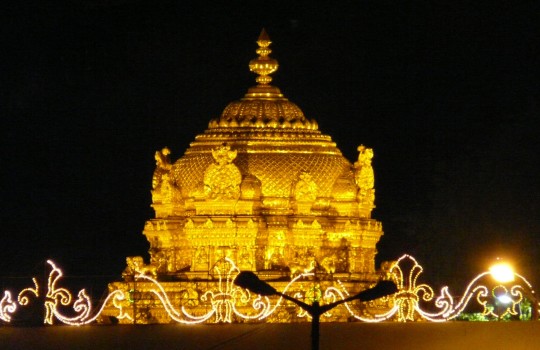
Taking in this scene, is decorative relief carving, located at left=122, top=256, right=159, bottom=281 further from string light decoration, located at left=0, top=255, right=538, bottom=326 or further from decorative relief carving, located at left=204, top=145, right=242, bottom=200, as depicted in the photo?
decorative relief carving, located at left=204, top=145, right=242, bottom=200

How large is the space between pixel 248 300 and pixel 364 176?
3.89 m

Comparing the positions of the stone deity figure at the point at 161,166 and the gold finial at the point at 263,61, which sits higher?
the gold finial at the point at 263,61

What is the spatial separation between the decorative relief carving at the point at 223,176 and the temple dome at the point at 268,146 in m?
0.57

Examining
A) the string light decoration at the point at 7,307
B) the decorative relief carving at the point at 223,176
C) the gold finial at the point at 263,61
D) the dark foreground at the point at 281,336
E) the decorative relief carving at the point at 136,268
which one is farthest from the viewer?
the gold finial at the point at 263,61

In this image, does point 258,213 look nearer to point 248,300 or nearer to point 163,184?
point 163,184

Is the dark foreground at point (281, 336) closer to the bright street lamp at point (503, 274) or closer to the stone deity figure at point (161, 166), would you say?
the bright street lamp at point (503, 274)

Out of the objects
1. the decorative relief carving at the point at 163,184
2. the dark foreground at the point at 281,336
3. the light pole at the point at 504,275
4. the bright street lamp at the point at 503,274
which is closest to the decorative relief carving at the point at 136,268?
the decorative relief carving at the point at 163,184

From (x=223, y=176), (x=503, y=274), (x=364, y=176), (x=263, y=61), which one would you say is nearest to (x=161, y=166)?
(x=223, y=176)

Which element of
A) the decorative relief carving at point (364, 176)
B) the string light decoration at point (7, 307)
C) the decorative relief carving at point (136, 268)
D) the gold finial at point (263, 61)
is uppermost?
the gold finial at point (263, 61)

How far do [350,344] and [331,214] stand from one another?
45.6ft

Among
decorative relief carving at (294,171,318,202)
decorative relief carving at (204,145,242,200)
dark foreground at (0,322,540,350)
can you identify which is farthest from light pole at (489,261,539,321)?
decorative relief carving at (204,145,242,200)

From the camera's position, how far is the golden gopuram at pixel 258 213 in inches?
1981

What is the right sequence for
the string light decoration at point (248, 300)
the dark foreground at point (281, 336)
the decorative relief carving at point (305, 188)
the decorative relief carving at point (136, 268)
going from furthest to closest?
the decorative relief carving at point (305, 188) → the decorative relief carving at point (136, 268) → the string light decoration at point (248, 300) → the dark foreground at point (281, 336)

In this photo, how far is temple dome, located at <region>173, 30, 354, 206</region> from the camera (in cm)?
5178
